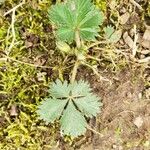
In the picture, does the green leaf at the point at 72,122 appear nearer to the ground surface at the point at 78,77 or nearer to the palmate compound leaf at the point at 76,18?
the ground surface at the point at 78,77

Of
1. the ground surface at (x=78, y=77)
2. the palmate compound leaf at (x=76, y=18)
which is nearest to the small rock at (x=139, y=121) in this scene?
the ground surface at (x=78, y=77)

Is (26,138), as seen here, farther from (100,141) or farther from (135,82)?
(135,82)

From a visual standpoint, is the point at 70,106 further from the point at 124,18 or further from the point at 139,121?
the point at 124,18

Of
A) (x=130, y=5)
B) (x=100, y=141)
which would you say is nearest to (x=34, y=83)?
(x=100, y=141)

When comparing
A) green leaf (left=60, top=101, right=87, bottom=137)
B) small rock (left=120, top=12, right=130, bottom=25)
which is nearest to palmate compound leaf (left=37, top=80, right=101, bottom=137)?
green leaf (left=60, top=101, right=87, bottom=137)

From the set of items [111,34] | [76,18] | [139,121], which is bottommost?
[139,121]

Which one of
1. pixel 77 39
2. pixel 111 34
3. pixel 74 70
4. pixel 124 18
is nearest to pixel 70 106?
pixel 74 70

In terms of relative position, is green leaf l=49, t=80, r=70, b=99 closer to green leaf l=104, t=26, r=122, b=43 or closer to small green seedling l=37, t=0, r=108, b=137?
small green seedling l=37, t=0, r=108, b=137

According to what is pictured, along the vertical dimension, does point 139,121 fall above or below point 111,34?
below
